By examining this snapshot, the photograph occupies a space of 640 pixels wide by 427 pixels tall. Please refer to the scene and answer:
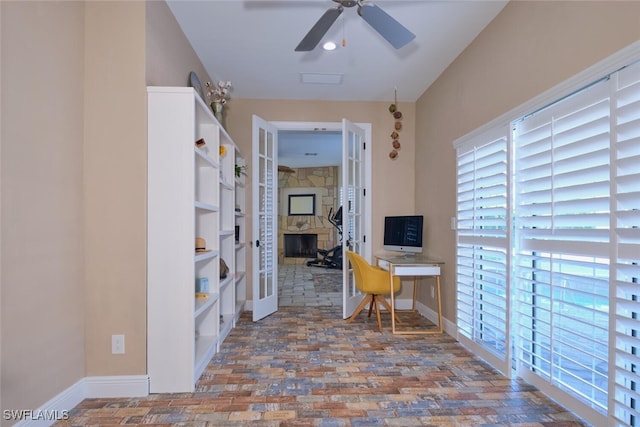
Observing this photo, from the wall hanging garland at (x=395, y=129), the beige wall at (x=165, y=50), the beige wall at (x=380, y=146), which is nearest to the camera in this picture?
the beige wall at (x=165, y=50)

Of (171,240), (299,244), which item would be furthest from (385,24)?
(299,244)

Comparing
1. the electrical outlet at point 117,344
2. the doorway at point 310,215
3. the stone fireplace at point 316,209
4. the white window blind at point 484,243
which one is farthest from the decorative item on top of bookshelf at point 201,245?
the stone fireplace at point 316,209

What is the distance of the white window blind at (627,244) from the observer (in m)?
1.53

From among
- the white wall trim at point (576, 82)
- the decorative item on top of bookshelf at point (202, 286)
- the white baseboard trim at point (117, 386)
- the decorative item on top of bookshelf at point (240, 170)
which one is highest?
the white wall trim at point (576, 82)

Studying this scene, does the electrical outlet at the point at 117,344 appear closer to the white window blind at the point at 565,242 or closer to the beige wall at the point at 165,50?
the beige wall at the point at 165,50

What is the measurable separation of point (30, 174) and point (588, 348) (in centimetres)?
291

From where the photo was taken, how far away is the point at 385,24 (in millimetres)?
2123

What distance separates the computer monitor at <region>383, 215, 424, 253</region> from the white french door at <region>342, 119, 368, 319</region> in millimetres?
306

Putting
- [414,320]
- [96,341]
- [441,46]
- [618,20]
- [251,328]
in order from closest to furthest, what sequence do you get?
1. [618,20]
2. [96,341]
3. [441,46]
4. [251,328]
5. [414,320]

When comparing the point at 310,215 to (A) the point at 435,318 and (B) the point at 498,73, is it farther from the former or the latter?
(B) the point at 498,73

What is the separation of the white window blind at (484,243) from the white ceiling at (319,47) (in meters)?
0.90

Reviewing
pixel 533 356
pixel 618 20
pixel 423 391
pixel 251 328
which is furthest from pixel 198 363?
pixel 618 20

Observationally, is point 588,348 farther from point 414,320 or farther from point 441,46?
point 441,46

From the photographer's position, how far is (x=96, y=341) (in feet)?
7.05
